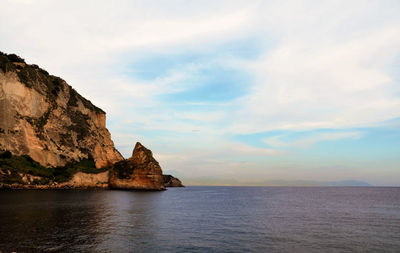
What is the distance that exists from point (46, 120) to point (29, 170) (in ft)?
125

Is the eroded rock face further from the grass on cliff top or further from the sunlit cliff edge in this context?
the grass on cliff top

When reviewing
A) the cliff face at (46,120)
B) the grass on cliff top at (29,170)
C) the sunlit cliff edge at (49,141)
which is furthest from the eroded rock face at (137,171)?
the cliff face at (46,120)

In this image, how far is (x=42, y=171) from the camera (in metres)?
105

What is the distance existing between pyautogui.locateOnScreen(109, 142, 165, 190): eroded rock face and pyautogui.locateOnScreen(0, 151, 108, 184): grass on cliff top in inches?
439

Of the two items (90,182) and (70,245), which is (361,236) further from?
(90,182)

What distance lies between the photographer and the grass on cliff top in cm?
9069

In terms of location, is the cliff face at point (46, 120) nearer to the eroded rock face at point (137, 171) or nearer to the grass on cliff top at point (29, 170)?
the grass on cliff top at point (29, 170)

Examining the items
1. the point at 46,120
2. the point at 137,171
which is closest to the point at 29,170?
the point at 46,120

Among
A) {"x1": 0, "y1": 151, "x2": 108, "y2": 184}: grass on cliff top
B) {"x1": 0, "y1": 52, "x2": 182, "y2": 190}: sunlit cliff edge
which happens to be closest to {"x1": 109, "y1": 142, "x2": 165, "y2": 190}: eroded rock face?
{"x1": 0, "y1": 52, "x2": 182, "y2": 190}: sunlit cliff edge

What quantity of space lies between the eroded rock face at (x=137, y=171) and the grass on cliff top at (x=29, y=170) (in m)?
11.2

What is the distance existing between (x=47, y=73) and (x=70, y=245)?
156m

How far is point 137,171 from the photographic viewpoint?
125m

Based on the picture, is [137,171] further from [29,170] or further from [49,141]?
[29,170]

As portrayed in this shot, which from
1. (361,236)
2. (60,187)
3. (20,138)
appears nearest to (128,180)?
(60,187)
